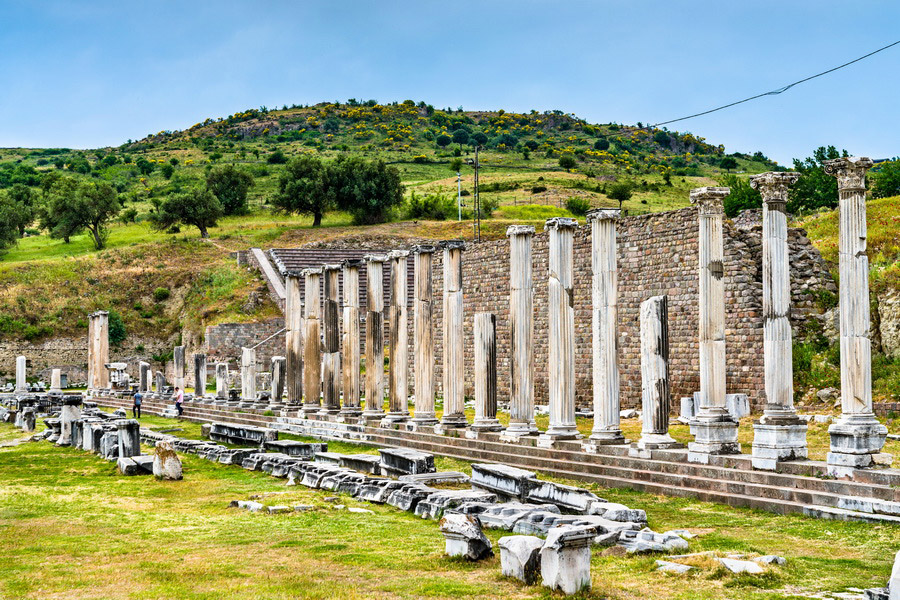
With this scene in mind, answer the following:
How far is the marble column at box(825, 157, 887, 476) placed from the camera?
14.3 m

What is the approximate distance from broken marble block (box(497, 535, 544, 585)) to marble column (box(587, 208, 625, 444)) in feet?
29.5

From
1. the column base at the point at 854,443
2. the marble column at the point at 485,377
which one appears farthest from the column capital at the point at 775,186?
the marble column at the point at 485,377

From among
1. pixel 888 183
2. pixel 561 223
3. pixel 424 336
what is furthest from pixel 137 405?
pixel 888 183

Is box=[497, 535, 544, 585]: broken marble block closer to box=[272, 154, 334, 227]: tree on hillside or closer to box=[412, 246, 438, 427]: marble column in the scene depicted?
box=[412, 246, 438, 427]: marble column

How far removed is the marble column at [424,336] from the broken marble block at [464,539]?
13958 millimetres

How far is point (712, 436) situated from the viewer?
16.4 metres

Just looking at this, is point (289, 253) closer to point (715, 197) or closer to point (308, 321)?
point (308, 321)

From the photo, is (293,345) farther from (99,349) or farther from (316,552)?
(316,552)

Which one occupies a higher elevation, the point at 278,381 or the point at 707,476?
the point at 278,381

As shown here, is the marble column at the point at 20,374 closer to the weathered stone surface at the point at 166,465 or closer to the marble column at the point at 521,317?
the weathered stone surface at the point at 166,465

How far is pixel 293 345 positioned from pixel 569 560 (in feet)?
80.4

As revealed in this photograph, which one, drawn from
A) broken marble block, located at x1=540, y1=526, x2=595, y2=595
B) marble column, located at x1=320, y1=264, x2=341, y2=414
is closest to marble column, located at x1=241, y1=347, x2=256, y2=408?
marble column, located at x1=320, y1=264, x2=341, y2=414

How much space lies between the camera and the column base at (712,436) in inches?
640

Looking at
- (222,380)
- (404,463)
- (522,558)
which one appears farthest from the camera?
(222,380)
